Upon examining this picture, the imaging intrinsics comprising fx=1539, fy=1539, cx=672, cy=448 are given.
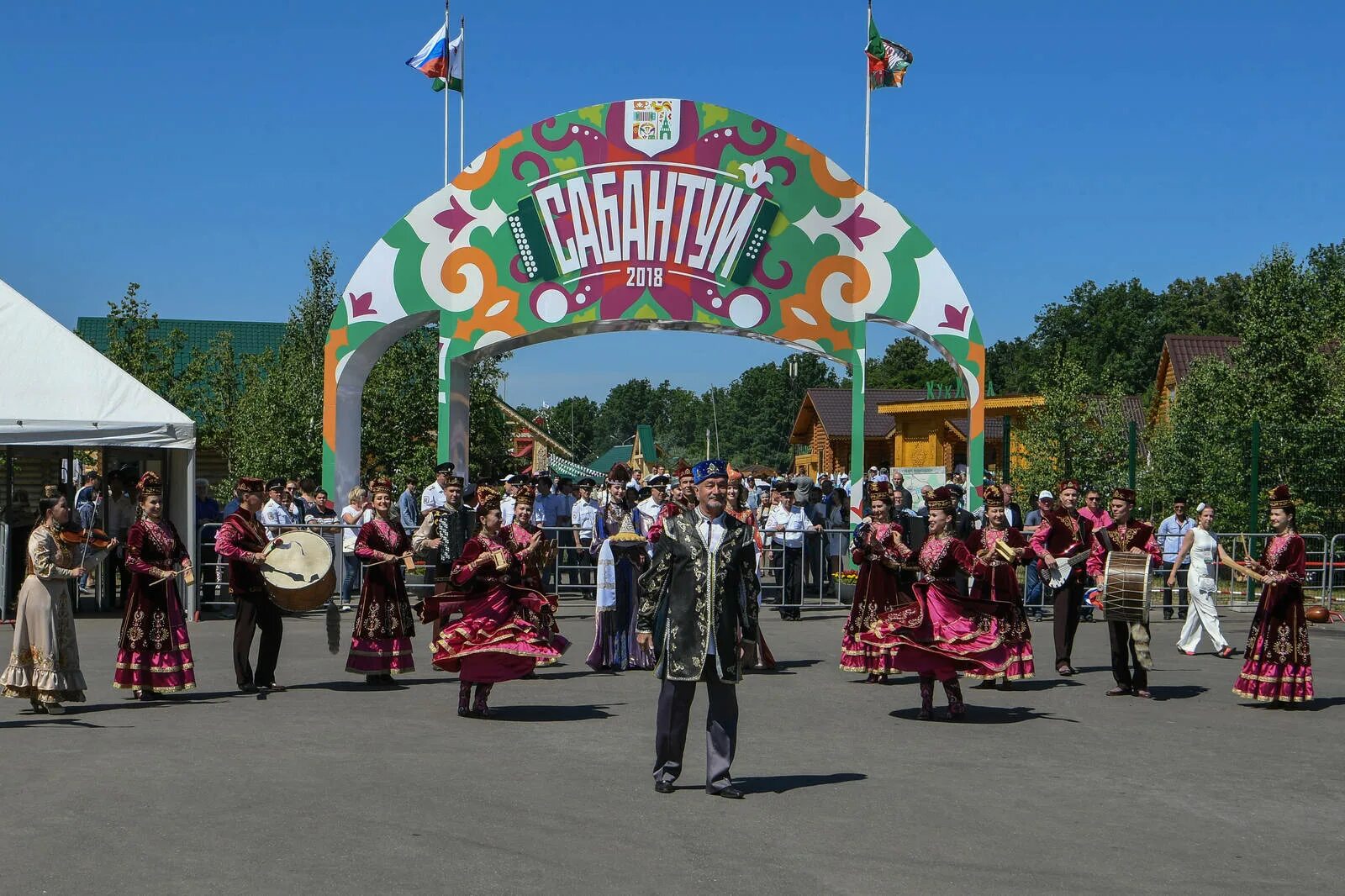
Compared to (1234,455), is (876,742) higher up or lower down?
lower down

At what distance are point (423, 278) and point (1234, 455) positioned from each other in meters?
13.6

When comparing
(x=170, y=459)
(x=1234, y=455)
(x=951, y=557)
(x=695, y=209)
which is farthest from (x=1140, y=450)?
(x=951, y=557)

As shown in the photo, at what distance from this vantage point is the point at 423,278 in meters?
22.4

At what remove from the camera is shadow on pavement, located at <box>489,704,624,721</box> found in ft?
37.5

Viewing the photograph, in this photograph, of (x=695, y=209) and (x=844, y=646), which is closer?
(x=844, y=646)

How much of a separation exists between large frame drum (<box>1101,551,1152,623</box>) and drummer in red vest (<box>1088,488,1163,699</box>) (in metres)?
0.08

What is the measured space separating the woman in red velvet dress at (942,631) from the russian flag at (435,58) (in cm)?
1570

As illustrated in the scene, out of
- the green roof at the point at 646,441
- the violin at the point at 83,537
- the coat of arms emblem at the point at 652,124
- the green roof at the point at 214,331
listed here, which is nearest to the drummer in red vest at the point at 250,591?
the violin at the point at 83,537

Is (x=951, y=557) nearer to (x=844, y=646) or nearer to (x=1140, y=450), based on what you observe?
(x=844, y=646)

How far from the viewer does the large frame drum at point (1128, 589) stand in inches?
512

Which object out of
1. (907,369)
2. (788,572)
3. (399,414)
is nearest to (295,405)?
(399,414)

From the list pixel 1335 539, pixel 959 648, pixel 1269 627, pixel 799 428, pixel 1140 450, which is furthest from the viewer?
pixel 799 428

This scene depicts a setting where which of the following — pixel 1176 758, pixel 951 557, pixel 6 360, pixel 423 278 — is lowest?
pixel 1176 758

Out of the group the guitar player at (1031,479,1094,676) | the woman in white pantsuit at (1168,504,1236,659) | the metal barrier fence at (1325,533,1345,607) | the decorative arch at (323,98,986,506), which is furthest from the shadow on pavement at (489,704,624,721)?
the metal barrier fence at (1325,533,1345,607)
